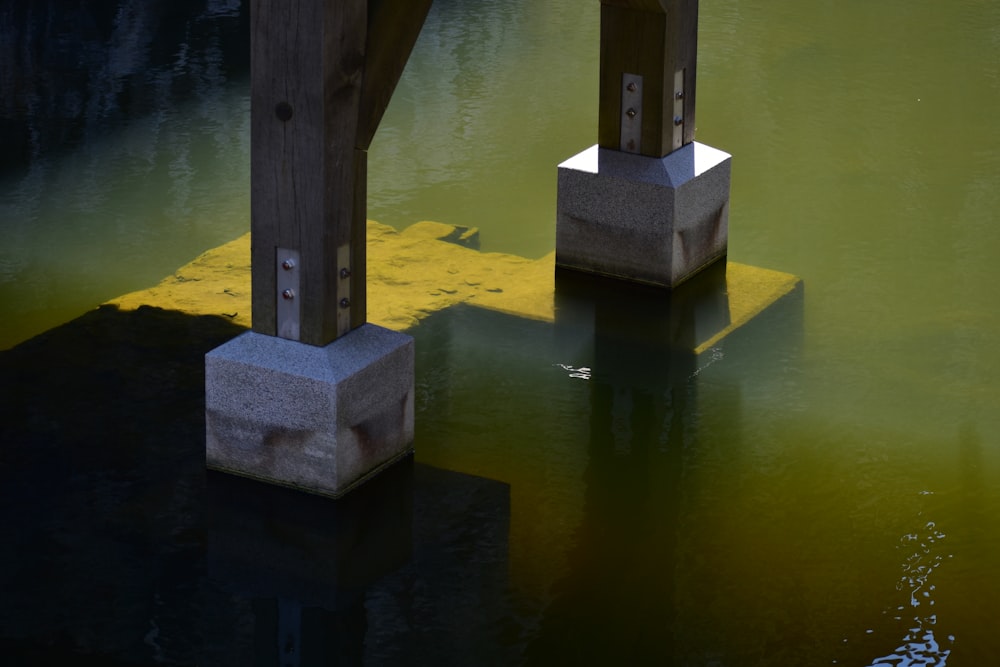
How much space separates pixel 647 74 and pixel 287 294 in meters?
1.82

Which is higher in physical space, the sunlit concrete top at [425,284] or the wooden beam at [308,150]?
the wooden beam at [308,150]

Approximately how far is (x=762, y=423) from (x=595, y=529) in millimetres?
825

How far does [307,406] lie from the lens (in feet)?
14.9

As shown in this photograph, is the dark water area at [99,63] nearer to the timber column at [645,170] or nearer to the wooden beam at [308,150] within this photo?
the timber column at [645,170]

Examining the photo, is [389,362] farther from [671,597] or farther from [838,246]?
[838,246]

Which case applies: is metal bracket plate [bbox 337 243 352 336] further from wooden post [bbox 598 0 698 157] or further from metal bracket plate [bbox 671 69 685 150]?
metal bracket plate [bbox 671 69 685 150]

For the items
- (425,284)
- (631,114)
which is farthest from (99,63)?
Result: (631,114)

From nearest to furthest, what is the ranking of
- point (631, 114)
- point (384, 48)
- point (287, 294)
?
point (384, 48)
point (287, 294)
point (631, 114)

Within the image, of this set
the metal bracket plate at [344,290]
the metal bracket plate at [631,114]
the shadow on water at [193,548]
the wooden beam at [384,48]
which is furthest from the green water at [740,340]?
the wooden beam at [384,48]

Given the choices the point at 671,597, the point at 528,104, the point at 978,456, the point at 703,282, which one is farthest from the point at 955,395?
the point at 528,104

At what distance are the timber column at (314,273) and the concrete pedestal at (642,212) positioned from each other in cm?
149

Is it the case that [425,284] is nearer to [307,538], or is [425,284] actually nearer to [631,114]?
[631,114]

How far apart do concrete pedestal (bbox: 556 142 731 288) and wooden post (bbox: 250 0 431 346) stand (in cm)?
160

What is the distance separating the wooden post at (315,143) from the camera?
424cm
